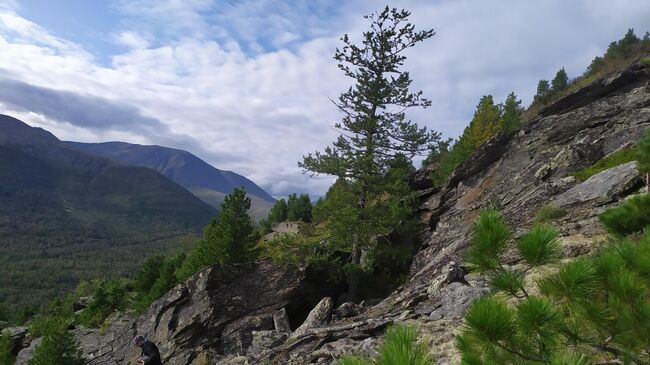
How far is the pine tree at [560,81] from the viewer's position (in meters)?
70.7

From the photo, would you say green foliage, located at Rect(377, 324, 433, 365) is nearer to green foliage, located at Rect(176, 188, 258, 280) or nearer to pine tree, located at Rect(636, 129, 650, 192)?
pine tree, located at Rect(636, 129, 650, 192)

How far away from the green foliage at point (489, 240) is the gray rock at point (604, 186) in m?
11.7

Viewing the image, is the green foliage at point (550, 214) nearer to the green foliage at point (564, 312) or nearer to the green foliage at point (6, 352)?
the green foliage at point (564, 312)

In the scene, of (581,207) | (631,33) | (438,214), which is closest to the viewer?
(581,207)

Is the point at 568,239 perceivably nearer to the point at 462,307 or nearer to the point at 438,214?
the point at 462,307

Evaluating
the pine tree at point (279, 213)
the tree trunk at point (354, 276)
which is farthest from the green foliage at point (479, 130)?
the pine tree at point (279, 213)

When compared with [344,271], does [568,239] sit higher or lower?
higher

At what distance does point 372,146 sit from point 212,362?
43.1ft

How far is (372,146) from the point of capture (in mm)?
21781

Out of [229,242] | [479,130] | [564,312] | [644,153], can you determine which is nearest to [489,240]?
[564,312]

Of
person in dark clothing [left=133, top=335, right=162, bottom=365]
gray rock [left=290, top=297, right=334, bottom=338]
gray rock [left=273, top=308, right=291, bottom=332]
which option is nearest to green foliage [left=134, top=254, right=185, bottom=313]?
gray rock [left=273, top=308, right=291, bottom=332]

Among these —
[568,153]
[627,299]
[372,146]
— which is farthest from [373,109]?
[627,299]

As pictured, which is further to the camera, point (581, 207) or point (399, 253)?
point (399, 253)

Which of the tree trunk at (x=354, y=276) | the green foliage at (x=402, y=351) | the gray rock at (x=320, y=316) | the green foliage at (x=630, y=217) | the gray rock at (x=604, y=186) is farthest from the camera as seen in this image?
the tree trunk at (x=354, y=276)
